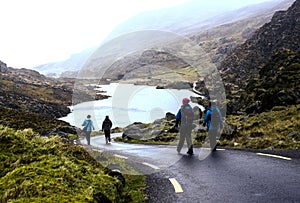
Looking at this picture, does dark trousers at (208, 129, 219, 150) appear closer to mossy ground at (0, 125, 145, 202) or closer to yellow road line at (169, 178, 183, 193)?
yellow road line at (169, 178, 183, 193)

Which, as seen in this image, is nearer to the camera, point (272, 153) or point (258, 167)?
point (258, 167)

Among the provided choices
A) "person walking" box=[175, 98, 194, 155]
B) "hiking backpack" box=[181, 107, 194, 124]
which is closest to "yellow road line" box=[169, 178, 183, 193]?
"person walking" box=[175, 98, 194, 155]

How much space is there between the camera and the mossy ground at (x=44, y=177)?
15.3ft

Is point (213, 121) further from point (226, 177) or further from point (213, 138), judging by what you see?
point (226, 177)

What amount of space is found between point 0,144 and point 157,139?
21.7m

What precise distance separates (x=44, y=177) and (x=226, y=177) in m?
5.44

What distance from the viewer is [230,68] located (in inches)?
4845

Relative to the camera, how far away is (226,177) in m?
8.98

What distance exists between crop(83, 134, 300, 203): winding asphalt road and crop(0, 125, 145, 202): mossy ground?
1.18 meters

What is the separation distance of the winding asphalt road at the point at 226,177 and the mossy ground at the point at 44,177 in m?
1.18

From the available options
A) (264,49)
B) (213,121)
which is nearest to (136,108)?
(213,121)

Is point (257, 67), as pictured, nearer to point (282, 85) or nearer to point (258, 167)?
point (282, 85)

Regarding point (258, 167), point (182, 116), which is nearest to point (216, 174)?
point (258, 167)

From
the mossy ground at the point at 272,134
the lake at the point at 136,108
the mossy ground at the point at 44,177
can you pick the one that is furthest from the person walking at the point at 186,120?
the mossy ground at the point at 44,177
